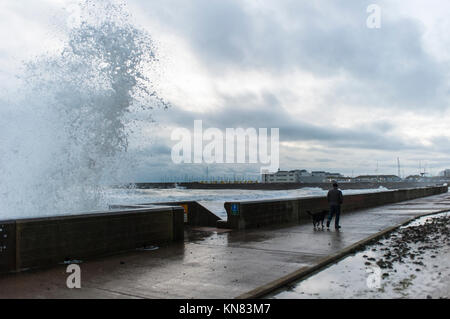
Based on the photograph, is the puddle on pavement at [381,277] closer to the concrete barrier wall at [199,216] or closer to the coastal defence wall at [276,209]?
the coastal defence wall at [276,209]

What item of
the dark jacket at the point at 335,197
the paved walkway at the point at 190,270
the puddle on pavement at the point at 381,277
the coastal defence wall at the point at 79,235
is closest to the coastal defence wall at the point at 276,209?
the paved walkway at the point at 190,270

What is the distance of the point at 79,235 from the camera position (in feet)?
24.8

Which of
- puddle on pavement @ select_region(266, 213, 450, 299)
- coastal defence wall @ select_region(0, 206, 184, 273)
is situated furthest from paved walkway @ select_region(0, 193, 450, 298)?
puddle on pavement @ select_region(266, 213, 450, 299)

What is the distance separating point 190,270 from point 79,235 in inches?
94.2

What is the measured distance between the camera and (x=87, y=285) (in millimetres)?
5805

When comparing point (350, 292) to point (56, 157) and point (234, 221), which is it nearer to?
point (234, 221)

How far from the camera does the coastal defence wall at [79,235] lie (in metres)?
6.55

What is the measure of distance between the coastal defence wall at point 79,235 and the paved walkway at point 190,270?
0.31 m

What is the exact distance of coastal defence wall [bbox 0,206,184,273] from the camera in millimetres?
6547

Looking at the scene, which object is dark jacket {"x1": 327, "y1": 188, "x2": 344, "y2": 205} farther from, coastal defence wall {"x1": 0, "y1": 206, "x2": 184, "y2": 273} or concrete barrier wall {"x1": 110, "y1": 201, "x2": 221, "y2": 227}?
coastal defence wall {"x1": 0, "y1": 206, "x2": 184, "y2": 273}

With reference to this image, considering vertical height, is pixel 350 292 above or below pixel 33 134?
below

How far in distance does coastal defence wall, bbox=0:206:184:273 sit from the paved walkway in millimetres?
306
